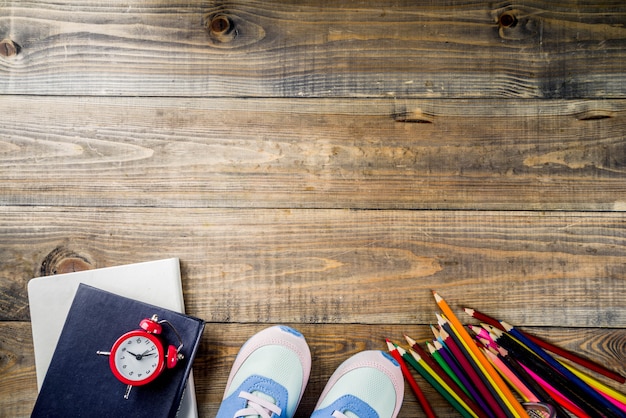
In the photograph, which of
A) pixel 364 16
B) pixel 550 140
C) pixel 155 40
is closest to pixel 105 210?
pixel 155 40

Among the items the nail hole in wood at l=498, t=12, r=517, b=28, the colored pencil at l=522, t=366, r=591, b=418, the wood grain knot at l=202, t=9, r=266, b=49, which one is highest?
the nail hole in wood at l=498, t=12, r=517, b=28

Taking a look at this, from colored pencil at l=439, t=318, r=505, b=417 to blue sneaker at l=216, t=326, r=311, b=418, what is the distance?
0.92ft

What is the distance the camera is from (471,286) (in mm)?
937

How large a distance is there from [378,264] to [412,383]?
0.24 meters

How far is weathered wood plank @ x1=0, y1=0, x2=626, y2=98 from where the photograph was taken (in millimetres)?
960

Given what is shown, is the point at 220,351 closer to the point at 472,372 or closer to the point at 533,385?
the point at 472,372

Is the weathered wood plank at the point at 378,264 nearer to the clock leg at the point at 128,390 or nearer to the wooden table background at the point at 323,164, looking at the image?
the wooden table background at the point at 323,164

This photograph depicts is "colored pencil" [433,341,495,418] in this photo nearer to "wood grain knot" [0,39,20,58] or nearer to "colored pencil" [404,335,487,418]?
"colored pencil" [404,335,487,418]

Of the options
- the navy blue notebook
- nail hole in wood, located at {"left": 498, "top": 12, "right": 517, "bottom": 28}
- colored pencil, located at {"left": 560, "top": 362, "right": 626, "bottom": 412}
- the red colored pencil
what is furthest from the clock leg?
nail hole in wood, located at {"left": 498, "top": 12, "right": 517, "bottom": 28}

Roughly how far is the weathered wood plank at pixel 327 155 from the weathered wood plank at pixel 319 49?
1.6 inches

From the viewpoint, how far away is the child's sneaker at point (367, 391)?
0.89 metres

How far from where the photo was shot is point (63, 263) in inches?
37.6

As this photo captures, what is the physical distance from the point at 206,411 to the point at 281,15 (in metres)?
0.84

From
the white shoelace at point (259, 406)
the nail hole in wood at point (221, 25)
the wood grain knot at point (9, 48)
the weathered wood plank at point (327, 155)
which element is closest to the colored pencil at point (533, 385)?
the weathered wood plank at point (327, 155)
